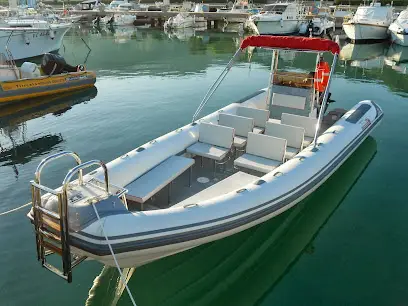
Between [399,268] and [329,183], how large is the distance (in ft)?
9.24

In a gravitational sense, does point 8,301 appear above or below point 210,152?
below

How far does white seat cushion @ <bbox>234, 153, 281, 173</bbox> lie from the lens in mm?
7023

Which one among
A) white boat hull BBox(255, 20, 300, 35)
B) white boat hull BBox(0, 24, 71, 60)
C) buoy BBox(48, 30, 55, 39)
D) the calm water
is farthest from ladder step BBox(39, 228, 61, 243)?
white boat hull BBox(255, 20, 300, 35)

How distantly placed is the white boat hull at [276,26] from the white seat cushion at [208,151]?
28043mm

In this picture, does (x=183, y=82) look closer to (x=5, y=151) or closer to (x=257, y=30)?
(x=5, y=151)

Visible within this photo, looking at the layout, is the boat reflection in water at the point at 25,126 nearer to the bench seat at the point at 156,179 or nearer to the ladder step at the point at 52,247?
the bench seat at the point at 156,179

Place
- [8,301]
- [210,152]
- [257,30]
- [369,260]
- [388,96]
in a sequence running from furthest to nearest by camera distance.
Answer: [257,30], [388,96], [210,152], [369,260], [8,301]

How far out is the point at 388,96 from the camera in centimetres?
1584

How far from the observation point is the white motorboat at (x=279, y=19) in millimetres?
33125

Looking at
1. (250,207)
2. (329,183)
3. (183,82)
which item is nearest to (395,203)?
(329,183)

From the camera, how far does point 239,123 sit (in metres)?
8.45

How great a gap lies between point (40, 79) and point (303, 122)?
36.7 ft

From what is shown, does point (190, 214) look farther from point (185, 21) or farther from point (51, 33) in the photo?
point (185, 21)

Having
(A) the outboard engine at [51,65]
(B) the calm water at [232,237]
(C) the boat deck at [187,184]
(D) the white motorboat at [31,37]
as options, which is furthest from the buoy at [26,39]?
(C) the boat deck at [187,184]
